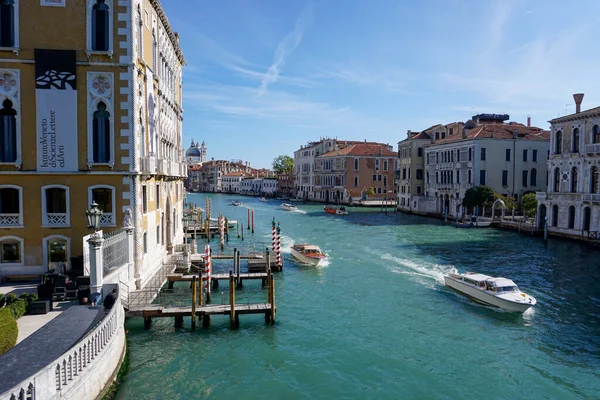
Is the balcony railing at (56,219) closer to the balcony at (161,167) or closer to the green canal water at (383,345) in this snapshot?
the green canal water at (383,345)

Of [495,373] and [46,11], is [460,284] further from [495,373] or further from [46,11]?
[46,11]

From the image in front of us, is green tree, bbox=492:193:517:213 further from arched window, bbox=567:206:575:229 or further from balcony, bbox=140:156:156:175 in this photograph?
balcony, bbox=140:156:156:175

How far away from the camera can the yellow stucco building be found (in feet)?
53.8

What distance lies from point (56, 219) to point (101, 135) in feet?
11.0

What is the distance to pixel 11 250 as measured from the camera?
54.6 feet

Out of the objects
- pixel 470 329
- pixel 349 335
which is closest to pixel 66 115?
pixel 349 335

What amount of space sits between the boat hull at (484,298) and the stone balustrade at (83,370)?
1365 cm

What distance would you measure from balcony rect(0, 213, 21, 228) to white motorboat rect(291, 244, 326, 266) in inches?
575

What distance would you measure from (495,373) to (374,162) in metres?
71.7

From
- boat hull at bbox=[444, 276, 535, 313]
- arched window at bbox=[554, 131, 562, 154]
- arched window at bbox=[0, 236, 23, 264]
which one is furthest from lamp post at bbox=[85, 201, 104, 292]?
arched window at bbox=[554, 131, 562, 154]

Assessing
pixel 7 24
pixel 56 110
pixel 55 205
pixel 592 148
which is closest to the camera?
pixel 7 24

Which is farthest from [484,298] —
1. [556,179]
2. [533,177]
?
[533,177]

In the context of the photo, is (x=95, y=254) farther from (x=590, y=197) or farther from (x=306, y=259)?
(x=590, y=197)

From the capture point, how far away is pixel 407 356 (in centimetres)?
1392
